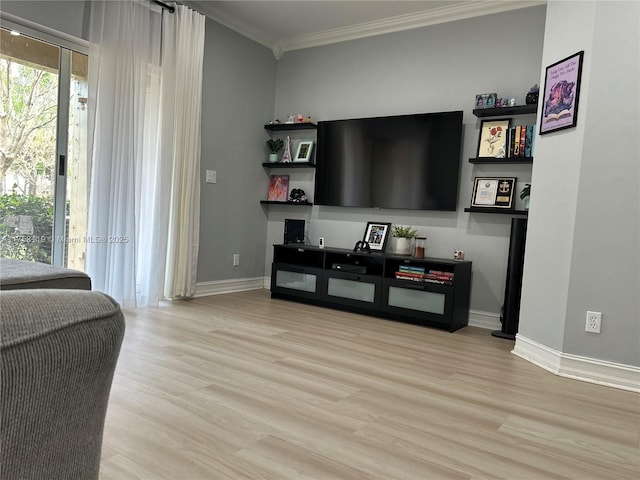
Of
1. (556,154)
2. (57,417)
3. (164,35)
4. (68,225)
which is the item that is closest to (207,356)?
(68,225)

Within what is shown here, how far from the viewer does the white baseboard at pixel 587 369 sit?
259 cm

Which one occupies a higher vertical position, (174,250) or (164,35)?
(164,35)

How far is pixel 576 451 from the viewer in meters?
1.81

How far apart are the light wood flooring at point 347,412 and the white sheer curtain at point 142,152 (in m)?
0.76

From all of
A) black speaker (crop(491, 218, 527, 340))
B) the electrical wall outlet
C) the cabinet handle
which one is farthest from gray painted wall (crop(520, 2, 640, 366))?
the cabinet handle

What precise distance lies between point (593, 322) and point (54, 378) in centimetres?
282

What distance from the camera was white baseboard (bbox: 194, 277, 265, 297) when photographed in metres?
4.62

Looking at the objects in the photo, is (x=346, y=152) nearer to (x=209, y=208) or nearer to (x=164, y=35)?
(x=209, y=208)

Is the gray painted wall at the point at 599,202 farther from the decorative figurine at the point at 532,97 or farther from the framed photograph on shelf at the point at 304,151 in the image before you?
the framed photograph on shelf at the point at 304,151

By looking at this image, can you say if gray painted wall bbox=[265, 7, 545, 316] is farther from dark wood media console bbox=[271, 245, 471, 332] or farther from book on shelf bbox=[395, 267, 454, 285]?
book on shelf bbox=[395, 267, 454, 285]

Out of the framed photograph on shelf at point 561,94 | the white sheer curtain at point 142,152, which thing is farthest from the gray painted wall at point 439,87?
the white sheer curtain at point 142,152

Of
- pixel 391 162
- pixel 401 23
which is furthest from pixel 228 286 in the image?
pixel 401 23

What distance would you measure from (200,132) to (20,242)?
1.76 metres

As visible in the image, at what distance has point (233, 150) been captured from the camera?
483 cm
